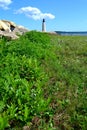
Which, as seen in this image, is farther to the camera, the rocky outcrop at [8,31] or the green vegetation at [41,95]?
the rocky outcrop at [8,31]

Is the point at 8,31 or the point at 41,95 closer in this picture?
the point at 41,95

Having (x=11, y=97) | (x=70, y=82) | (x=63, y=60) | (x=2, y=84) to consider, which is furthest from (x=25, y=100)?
(x=63, y=60)

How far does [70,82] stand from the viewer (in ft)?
29.5

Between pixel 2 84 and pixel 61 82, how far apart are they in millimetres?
2468

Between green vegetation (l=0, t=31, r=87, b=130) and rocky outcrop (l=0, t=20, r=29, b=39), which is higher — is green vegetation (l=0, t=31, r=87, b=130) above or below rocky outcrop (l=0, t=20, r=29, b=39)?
below

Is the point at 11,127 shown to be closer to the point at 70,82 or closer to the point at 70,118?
the point at 70,118

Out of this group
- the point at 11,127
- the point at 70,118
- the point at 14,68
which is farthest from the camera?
the point at 14,68

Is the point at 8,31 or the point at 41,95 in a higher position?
the point at 8,31

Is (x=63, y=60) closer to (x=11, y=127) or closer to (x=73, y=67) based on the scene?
(x=73, y=67)

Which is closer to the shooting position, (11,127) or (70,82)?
(11,127)

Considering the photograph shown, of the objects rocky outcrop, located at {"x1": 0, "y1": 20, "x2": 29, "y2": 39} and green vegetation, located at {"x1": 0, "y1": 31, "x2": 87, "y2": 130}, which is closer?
green vegetation, located at {"x1": 0, "y1": 31, "x2": 87, "y2": 130}

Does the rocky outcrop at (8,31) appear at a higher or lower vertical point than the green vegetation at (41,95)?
higher

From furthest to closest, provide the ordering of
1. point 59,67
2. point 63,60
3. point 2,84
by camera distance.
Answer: point 63,60
point 59,67
point 2,84

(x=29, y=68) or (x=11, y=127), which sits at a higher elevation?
(x=29, y=68)
